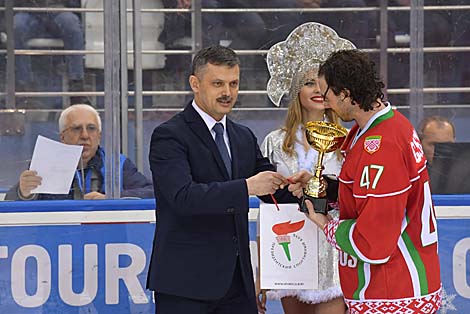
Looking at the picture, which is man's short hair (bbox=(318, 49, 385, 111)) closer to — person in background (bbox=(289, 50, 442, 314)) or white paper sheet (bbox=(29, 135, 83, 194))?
person in background (bbox=(289, 50, 442, 314))

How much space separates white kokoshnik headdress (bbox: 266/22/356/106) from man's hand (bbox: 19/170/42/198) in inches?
59.3

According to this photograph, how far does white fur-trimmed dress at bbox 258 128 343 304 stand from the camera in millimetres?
4914

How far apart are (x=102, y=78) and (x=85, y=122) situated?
0.87ft

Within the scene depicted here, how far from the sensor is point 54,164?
230 inches

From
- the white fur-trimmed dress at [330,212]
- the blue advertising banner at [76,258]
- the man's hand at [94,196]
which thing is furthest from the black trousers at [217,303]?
the man's hand at [94,196]

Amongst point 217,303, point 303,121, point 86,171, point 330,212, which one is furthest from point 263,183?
point 86,171

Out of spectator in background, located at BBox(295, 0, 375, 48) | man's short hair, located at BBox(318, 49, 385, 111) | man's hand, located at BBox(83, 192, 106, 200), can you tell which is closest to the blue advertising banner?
man's hand, located at BBox(83, 192, 106, 200)

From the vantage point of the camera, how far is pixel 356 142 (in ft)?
12.4

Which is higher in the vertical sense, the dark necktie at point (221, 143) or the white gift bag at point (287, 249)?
the dark necktie at point (221, 143)

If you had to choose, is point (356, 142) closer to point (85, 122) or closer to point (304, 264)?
point (304, 264)

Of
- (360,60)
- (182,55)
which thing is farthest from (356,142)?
(182,55)

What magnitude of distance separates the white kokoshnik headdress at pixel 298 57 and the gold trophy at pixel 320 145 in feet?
2.67

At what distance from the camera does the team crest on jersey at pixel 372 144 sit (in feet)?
12.0

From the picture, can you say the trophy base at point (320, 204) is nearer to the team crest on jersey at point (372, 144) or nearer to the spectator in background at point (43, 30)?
the team crest on jersey at point (372, 144)
